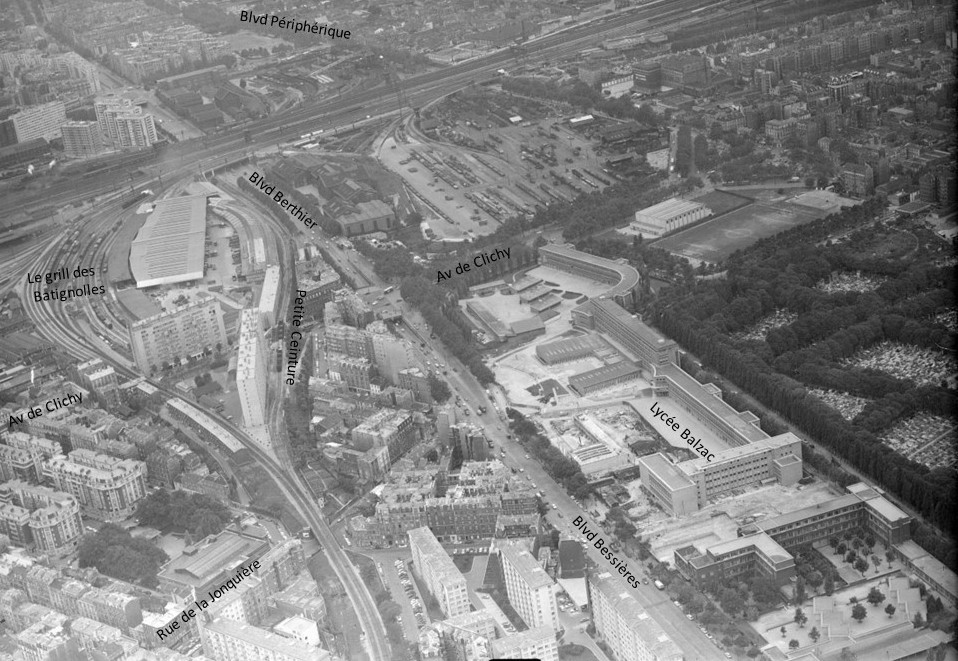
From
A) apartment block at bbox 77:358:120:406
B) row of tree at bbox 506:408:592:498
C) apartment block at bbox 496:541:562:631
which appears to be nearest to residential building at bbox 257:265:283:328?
apartment block at bbox 77:358:120:406

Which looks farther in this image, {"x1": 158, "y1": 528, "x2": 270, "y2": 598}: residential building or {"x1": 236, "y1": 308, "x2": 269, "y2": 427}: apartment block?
{"x1": 236, "y1": 308, "x2": 269, "y2": 427}: apartment block

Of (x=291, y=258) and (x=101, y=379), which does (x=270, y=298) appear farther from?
(x=101, y=379)

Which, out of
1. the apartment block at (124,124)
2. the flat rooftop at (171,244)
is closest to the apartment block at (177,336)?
the flat rooftop at (171,244)

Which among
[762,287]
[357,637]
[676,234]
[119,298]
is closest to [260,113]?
[119,298]

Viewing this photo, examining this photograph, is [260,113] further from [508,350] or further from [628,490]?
[628,490]

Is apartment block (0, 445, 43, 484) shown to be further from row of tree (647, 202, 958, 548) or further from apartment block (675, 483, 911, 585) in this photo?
row of tree (647, 202, 958, 548)

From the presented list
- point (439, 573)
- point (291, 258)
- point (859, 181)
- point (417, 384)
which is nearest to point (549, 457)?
point (417, 384)
